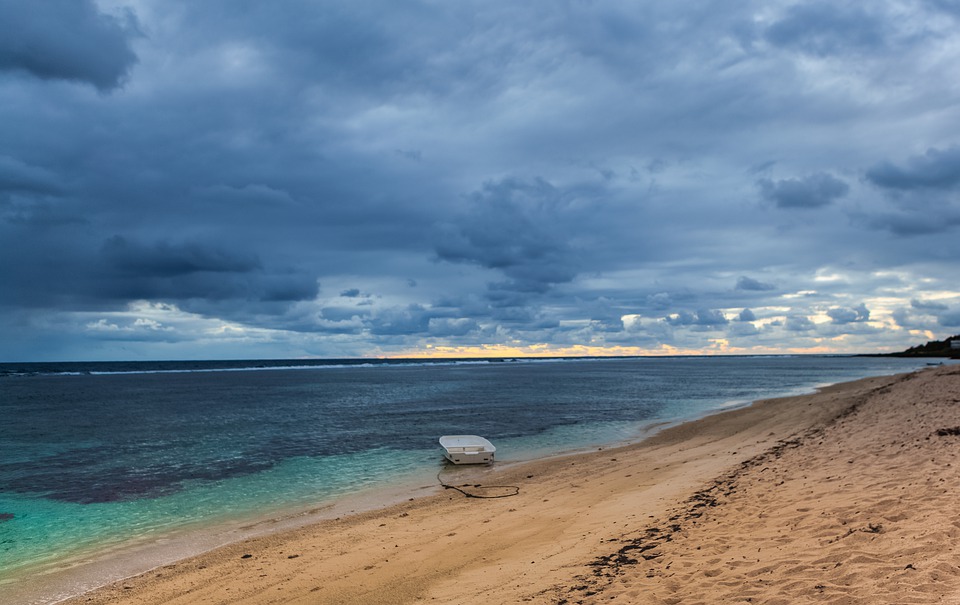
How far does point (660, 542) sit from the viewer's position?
400 inches

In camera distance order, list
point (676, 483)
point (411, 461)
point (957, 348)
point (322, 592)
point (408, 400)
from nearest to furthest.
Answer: point (322, 592), point (676, 483), point (411, 461), point (408, 400), point (957, 348)

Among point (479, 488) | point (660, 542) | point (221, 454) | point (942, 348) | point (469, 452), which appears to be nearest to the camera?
point (660, 542)

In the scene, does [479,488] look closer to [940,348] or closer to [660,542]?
[660,542]

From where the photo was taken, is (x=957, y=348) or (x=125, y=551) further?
(x=957, y=348)

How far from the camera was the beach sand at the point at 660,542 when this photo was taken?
7.53 meters

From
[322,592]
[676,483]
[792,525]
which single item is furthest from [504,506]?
[792,525]

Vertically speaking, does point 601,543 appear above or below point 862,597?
below

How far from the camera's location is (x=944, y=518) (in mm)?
8289

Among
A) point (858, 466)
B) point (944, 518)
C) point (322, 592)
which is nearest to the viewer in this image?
point (944, 518)

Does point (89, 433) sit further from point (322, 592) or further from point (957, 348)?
point (957, 348)

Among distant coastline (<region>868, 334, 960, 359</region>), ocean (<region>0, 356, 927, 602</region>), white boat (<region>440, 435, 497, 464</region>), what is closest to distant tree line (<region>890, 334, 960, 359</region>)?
distant coastline (<region>868, 334, 960, 359</region>)

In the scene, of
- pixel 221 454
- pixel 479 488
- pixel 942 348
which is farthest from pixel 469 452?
pixel 942 348

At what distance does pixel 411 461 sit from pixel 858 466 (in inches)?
695

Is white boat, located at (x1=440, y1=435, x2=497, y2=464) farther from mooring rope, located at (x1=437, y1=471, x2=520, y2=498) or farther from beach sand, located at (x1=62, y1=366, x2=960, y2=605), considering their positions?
beach sand, located at (x1=62, y1=366, x2=960, y2=605)
